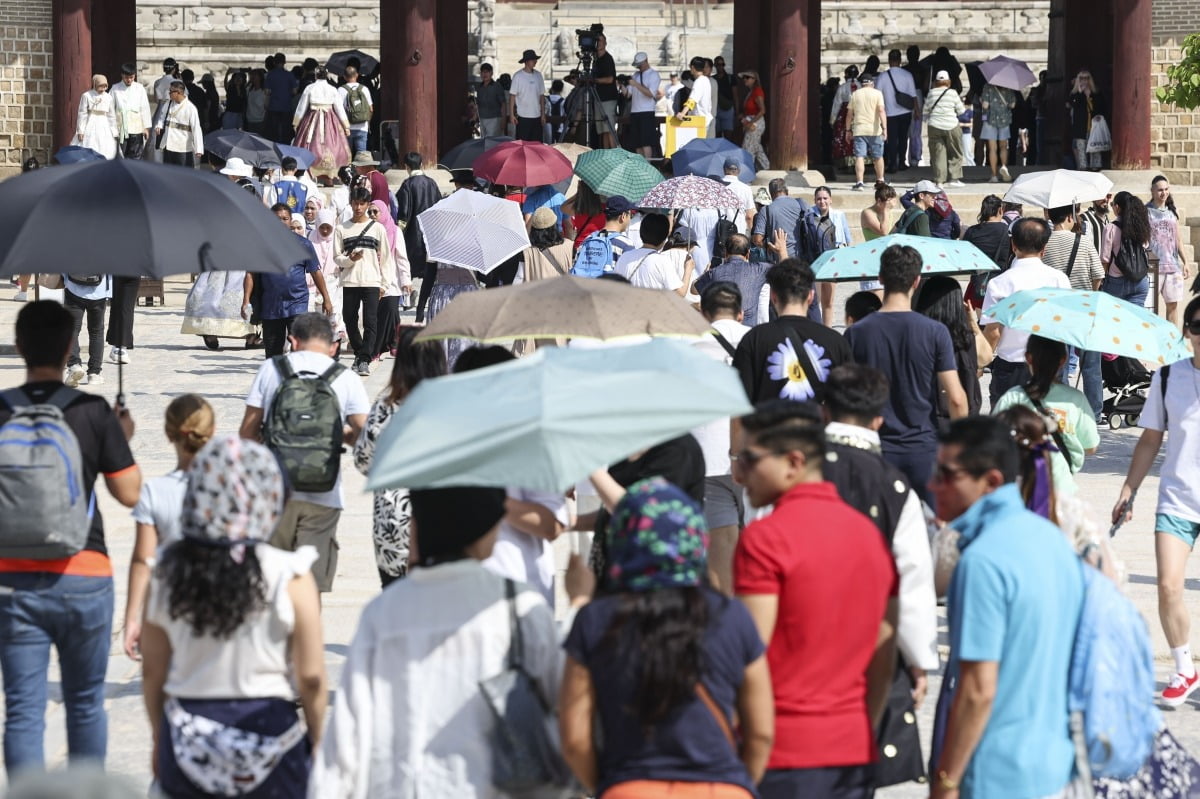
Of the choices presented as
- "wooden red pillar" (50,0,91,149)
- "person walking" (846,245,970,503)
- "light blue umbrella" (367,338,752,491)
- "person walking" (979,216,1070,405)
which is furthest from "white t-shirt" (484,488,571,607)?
"wooden red pillar" (50,0,91,149)

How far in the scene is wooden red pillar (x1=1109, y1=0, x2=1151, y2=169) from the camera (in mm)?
25516

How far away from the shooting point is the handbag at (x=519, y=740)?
4191mm

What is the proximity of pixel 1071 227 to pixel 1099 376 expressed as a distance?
100 cm

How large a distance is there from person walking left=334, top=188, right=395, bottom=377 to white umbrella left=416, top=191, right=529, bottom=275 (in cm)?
340

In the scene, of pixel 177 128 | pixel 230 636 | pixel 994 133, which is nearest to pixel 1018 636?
pixel 230 636

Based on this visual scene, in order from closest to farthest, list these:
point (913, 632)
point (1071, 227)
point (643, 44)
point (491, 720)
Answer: point (491, 720)
point (913, 632)
point (1071, 227)
point (643, 44)

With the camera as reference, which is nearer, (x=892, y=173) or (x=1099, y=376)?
(x=1099, y=376)

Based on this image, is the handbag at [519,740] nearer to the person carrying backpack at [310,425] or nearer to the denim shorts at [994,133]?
the person carrying backpack at [310,425]

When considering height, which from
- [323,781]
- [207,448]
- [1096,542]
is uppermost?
[207,448]

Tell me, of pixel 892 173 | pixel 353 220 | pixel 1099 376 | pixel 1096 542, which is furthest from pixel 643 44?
pixel 1096 542

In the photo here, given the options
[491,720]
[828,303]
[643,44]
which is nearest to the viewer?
[491,720]

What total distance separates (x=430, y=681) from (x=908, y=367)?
158 inches

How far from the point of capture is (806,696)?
14.9 ft

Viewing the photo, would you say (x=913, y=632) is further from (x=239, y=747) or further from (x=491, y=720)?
(x=239, y=747)
